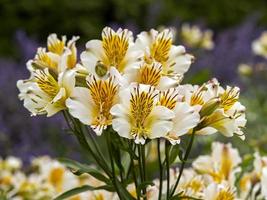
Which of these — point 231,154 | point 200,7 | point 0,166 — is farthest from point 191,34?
point 200,7

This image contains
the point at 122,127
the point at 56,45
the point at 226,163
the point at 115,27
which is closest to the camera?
the point at 122,127

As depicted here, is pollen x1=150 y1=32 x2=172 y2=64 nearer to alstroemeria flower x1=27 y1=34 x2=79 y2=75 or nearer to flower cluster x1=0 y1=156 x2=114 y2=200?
alstroemeria flower x1=27 y1=34 x2=79 y2=75

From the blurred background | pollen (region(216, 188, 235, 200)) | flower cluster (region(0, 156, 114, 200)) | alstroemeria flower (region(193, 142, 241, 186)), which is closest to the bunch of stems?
pollen (region(216, 188, 235, 200))

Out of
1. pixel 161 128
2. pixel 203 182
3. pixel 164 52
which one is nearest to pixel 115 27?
pixel 203 182

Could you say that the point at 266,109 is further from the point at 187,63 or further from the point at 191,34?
the point at 187,63

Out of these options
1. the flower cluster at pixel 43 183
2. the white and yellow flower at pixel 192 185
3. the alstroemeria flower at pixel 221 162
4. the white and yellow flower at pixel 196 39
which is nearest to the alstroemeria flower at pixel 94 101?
the white and yellow flower at pixel 192 185

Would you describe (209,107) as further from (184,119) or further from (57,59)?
(57,59)
